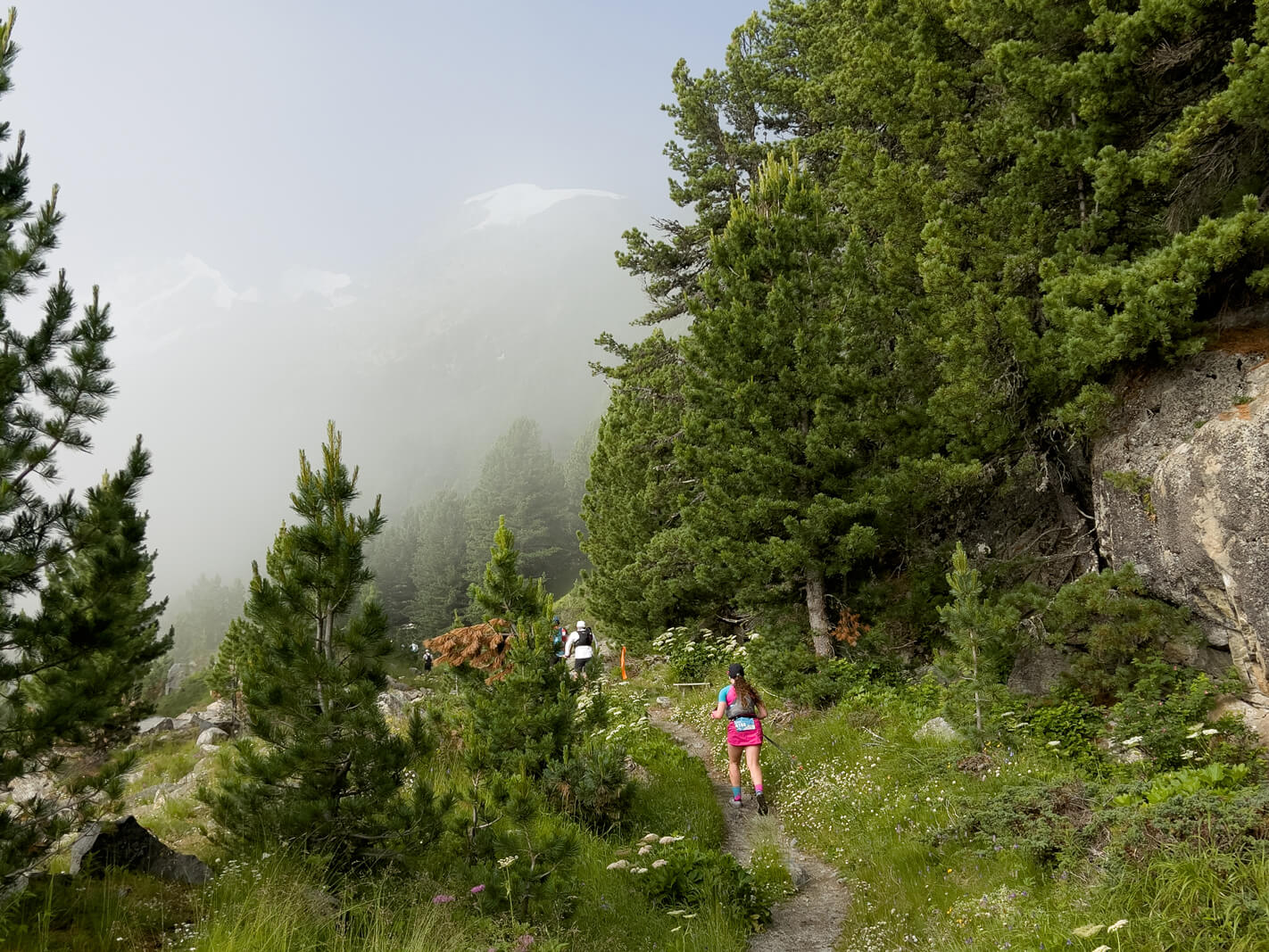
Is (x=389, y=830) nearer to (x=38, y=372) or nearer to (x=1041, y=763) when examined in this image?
(x=38, y=372)

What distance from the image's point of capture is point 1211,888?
3.55 meters

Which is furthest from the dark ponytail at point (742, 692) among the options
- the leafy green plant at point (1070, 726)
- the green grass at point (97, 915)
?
the green grass at point (97, 915)

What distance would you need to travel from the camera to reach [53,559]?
4.75 m

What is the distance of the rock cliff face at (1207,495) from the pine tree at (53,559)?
10.1 metres

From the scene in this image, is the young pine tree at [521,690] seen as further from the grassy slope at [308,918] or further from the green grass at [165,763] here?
the green grass at [165,763]

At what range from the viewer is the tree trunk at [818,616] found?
1191 cm

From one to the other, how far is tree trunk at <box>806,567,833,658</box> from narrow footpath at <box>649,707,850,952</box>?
3.48 meters

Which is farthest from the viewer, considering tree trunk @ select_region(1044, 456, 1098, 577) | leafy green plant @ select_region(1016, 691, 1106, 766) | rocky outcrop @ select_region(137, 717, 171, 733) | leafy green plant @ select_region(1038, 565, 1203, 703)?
rocky outcrop @ select_region(137, 717, 171, 733)

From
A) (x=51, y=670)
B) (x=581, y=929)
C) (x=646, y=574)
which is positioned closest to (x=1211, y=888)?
(x=581, y=929)

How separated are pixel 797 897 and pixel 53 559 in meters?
7.14

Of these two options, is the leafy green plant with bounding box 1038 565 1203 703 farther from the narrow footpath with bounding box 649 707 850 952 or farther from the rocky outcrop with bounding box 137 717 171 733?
the rocky outcrop with bounding box 137 717 171 733

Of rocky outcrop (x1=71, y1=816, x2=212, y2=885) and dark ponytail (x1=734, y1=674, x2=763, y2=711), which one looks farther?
dark ponytail (x1=734, y1=674, x2=763, y2=711)

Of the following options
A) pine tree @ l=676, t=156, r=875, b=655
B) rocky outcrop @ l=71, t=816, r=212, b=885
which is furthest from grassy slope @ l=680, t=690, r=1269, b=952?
rocky outcrop @ l=71, t=816, r=212, b=885

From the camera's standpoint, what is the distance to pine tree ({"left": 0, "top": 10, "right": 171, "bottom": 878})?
4445 millimetres
